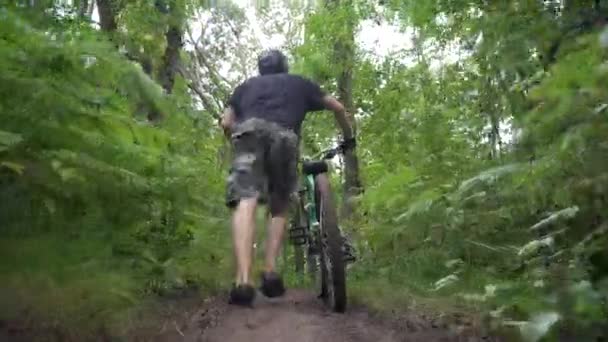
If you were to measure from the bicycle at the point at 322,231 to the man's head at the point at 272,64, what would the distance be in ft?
2.50

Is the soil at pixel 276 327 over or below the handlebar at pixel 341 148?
below

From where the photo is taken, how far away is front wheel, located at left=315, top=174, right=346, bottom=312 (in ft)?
15.5

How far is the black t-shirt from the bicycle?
14.5 inches

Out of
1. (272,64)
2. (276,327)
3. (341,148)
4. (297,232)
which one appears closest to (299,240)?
(297,232)

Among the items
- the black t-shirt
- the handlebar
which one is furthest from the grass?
the handlebar

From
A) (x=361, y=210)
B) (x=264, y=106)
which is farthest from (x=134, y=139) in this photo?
(x=361, y=210)

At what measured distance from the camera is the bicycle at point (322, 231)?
15.6 ft

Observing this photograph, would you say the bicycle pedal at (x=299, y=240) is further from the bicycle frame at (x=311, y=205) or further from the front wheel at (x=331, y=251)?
the front wheel at (x=331, y=251)

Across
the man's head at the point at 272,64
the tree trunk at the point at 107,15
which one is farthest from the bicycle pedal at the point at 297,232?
the tree trunk at the point at 107,15

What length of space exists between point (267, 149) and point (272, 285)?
978 mm

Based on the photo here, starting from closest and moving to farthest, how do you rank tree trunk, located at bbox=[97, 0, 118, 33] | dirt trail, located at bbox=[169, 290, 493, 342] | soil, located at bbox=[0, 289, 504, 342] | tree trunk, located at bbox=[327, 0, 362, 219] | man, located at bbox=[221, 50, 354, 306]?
soil, located at bbox=[0, 289, 504, 342] < dirt trail, located at bbox=[169, 290, 493, 342] < man, located at bbox=[221, 50, 354, 306] < tree trunk, located at bbox=[97, 0, 118, 33] < tree trunk, located at bbox=[327, 0, 362, 219]

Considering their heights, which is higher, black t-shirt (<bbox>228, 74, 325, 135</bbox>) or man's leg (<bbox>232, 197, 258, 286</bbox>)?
black t-shirt (<bbox>228, 74, 325, 135</bbox>)

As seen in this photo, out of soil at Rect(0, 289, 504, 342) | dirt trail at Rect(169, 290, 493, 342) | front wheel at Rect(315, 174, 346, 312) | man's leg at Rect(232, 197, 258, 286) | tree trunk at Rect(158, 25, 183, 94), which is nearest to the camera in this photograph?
soil at Rect(0, 289, 504, 342)

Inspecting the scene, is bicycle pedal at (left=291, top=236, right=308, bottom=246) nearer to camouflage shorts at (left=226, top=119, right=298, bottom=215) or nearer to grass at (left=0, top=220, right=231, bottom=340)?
camouflage shorts at (left=226, top=119, right=298, bottom=215)
